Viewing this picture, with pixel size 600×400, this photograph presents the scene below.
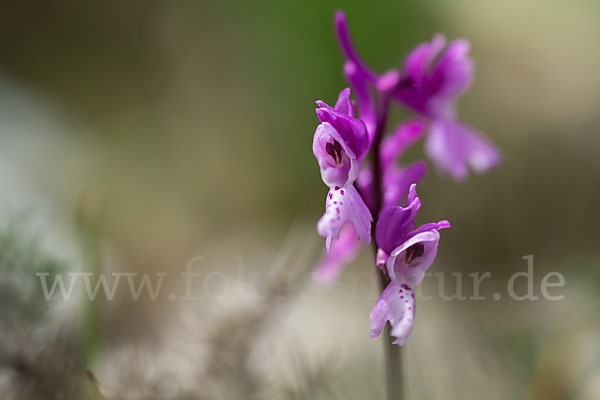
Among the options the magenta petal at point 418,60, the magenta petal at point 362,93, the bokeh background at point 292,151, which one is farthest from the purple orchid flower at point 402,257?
A: the bokeh background at point 292,151

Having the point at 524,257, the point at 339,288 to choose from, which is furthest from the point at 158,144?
the point at 524,257

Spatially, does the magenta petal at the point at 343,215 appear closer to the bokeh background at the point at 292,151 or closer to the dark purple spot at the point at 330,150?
the dark purple spot at the point at 330,150

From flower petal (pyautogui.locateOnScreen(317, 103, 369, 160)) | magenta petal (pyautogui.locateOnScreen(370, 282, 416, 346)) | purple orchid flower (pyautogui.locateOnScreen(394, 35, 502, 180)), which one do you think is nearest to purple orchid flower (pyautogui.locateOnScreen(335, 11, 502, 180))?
purple orchid flower (pyautogui.locateOnScreen(394, 35, 502, 180))

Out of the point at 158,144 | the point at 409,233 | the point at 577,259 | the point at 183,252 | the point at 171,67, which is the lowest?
the point at 409,233

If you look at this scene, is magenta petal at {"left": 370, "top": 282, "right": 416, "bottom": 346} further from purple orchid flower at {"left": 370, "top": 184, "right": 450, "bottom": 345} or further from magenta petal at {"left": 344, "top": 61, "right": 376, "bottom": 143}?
magenta petal at {"left": 344, "top": 61, "right": 376, "bottom": 143}

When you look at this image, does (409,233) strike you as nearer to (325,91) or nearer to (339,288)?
(339,288)

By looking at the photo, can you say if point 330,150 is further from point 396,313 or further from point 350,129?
point 396,313

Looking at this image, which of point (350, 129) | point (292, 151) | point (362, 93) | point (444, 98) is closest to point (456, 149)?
point (444, 98)
